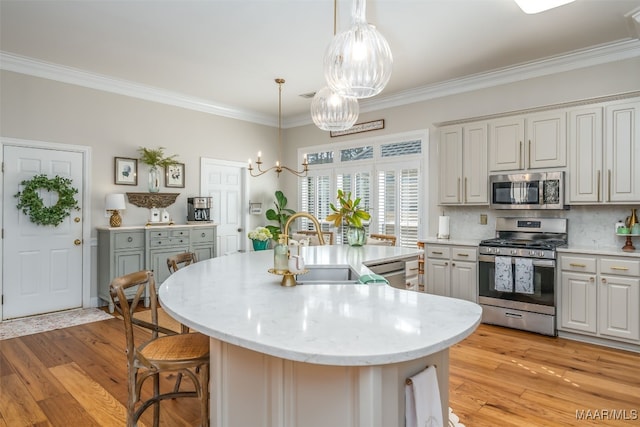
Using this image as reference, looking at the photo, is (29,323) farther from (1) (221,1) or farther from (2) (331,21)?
(2) (331,21)

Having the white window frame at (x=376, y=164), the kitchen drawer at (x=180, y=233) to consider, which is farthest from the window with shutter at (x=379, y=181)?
the kitchen drawer at (x=180, y=233)

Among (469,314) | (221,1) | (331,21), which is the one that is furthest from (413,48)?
(469,314)

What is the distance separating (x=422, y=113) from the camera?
5480mm

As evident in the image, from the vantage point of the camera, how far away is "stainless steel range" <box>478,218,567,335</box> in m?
3.86

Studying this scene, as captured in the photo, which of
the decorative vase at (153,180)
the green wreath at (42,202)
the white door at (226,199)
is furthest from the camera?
the white door at (226,199)

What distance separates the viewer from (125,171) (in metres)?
5.26

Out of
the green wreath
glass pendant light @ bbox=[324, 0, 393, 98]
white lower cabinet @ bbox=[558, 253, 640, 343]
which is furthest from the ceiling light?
the green wreath

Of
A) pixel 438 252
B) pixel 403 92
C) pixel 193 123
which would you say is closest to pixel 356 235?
pixel 438 252

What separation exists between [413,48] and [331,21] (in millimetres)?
1071

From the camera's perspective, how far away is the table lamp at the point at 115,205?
4855mm

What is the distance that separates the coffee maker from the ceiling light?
15.3ft

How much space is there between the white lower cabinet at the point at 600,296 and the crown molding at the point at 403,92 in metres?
2.19

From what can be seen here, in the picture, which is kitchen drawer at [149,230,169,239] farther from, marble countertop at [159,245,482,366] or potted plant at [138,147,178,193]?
marble countertop at [159,245,482,366]

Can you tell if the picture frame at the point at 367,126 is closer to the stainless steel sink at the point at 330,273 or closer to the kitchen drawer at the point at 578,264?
the kitchen drawer at the point at 578,264
